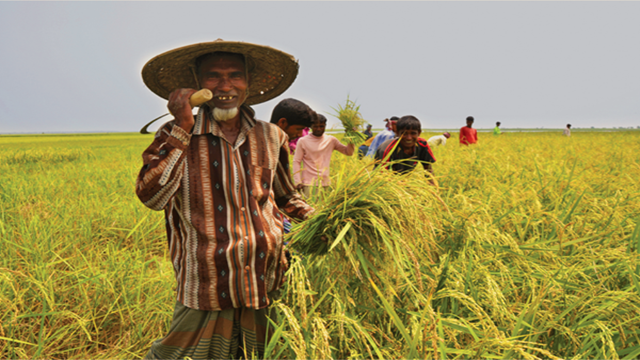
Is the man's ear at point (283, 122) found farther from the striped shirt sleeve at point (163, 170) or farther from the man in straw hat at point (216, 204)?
the striped shirt sleeve at point (163, 170)

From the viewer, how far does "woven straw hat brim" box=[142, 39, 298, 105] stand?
1347mm

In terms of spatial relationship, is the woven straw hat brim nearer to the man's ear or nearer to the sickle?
the sickle

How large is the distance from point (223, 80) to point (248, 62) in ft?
0.87

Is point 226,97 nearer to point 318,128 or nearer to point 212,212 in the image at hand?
point 212,212

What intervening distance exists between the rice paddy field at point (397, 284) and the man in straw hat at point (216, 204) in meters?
0.16

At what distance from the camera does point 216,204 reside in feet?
4.19

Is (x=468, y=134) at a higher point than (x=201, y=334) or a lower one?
higher

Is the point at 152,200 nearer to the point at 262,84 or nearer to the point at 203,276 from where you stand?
the point at 203,276

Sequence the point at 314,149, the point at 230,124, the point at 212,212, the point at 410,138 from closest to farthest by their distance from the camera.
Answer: the point at 212,212 < the point at 230,124 < the point at 410,138 < the point at 314,149

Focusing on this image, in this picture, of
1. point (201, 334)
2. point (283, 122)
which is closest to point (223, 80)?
point (201, 334)

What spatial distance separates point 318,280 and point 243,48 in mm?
1160

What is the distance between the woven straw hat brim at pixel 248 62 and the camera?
1.35 metres

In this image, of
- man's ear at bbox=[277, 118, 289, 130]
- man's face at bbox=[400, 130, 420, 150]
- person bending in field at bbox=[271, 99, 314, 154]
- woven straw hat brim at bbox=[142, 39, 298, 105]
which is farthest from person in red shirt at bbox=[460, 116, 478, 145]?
woven straw hat brim at bbox=[142, 39, 298, 105]

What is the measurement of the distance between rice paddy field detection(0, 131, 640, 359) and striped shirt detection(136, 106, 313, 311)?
171 mm
